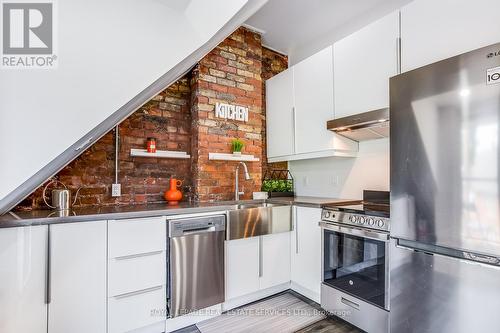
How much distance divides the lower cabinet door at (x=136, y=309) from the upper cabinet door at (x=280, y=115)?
193 centimetres

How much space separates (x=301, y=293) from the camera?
254 cm

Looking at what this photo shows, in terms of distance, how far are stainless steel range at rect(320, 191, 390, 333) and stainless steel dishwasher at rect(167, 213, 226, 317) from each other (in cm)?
89

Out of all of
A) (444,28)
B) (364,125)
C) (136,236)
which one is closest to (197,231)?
(136,236)

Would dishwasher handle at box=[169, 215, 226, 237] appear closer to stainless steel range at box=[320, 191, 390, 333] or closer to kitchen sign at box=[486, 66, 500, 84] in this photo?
stainless steel range at box=[320, 191, 390, 333]

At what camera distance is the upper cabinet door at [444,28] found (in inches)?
56.3

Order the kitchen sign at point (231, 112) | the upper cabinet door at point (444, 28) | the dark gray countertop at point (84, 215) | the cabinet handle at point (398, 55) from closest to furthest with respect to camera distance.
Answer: the upper cabinet door at point (444, 28) → the dark gray countertop at point (84, 215) → the cabinet handle at point (398, 55) → the kitchen sign at point (231, 112)

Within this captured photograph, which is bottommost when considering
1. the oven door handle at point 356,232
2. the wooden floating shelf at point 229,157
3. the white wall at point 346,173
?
the oven door handle at point 356,232

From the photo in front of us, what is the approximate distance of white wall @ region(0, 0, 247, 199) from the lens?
1217mm

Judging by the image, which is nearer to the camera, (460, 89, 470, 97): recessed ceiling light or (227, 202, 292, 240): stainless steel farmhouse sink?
(460, 89, 470, 97): recessed ceiling light

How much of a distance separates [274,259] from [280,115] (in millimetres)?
1646

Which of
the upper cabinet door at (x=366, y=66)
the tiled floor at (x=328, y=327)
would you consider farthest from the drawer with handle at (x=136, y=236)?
the upper cabinet door at (x=366, y=66)

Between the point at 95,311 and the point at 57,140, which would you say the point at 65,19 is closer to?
the point at 57,140

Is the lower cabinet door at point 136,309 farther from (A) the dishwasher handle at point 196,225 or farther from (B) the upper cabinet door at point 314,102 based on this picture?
(B) the upper cabinet door at point 314,102

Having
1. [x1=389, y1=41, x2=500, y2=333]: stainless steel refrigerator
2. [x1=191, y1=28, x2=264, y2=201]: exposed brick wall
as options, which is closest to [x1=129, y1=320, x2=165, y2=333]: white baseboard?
[x1=191, y1=28, x2=264, y2=201]: exposed brick wall
